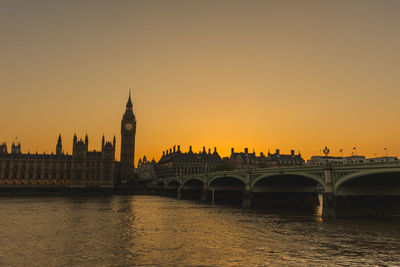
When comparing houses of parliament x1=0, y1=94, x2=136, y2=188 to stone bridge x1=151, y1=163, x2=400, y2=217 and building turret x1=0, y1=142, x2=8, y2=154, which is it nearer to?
building turret x1=0, y1=142, x2=8, y2=154

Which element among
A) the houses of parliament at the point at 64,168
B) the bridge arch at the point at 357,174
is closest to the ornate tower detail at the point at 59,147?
the houses of parliament at the point at 64,168

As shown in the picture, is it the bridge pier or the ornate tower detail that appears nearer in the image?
the bridge pier

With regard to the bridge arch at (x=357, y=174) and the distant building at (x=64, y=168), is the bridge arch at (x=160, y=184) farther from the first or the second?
the bridge arch at (x=357, y=174)

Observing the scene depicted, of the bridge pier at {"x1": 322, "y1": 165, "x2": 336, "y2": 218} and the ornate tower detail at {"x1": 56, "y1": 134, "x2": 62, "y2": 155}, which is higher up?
the ornate tower detail at {"x1": 56, "y1": 134, "x2": 62, "y2": 155}

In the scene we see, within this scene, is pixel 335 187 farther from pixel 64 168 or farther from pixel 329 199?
pixel 64 168

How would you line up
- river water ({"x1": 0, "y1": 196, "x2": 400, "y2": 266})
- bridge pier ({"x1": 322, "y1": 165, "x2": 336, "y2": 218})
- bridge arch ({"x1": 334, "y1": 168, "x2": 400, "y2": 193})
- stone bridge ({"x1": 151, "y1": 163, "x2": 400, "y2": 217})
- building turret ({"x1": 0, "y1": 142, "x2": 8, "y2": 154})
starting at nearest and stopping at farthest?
river water ({"x1": 0, "y1": 196, "x2": 400, "y2": 266}), bridge arch ({"x1": 334, "y1": 168, "x2": 400, "y2": 193}), stone bridge ({"x1": 151, "y1": 163, "x2": 400, "y2": 217}), bridge pier ({"x1": 322, "y1": 165, "x2": 336, "y2": 218}), building turret ({"x1": 0, "y1": 142, "x2": 8, "y2": 154})

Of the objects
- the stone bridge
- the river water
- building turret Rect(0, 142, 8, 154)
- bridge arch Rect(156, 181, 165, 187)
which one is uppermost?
building turret Rect(0, 142, 8, 154)

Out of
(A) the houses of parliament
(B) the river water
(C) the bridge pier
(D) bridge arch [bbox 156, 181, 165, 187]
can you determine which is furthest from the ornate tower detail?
(C) the bridge pier

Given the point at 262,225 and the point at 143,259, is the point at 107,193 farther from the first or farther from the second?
the point at 143,259

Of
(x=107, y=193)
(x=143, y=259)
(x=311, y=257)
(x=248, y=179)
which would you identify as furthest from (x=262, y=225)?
(x=107, y=193)

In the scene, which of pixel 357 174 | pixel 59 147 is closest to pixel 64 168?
pixel 59 147

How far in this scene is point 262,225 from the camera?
43.8 meters

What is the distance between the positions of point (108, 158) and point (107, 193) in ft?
88.5

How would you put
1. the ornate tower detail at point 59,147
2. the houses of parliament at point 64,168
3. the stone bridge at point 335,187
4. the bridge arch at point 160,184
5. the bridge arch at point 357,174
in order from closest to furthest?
the bridge arch at point 357,174
the stone bridge at point 335,187
the houses of parliament at point 64,168
the bridge arch at point 160,184
the ornate tower detail at point 59,147
